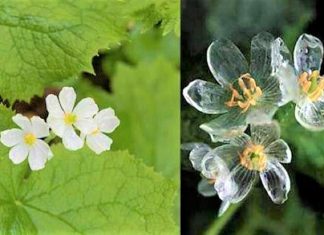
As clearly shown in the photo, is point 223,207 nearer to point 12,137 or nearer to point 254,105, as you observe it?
point 254,105

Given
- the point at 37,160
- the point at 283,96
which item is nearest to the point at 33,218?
the point at 37,160

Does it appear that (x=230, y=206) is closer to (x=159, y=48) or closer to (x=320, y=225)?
(x=320, y=225)

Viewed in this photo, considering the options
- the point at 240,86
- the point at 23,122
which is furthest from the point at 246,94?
the point at 23,122

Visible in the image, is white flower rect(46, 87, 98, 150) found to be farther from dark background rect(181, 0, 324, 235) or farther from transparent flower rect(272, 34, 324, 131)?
transparent flower rect(272, 34, 324, 131)

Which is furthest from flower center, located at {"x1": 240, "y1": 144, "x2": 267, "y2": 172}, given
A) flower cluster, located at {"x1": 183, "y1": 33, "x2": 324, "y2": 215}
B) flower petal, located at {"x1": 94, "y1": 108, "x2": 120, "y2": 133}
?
flower petal, located at {"x1": 94, "y1": 108, "x2": 120, "y2": 133}

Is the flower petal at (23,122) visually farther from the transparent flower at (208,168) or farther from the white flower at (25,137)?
the transparent flower at (208,168)

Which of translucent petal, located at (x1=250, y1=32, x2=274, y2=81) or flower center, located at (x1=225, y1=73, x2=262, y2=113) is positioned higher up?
translucent petal, located at (x1=250, y1=32, x2=274, y2=81)

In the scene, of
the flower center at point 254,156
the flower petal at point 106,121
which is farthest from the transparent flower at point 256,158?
the flower petal at point 106,121
